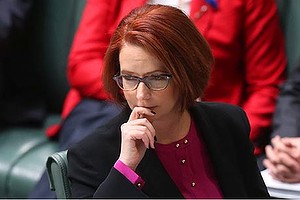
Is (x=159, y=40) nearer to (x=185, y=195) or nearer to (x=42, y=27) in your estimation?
(x=185, y=195)

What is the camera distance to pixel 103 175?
1.36 metres

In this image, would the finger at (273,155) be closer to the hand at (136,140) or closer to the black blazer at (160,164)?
the black blazer at (160,164)

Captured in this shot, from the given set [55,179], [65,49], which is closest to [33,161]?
[65,49]

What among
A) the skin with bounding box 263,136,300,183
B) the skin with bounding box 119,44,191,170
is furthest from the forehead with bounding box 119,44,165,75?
the skin with bounding box 263,136,300,183

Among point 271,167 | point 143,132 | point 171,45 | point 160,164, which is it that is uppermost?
point 171,45

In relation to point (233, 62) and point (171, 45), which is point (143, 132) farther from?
point (233, 62)

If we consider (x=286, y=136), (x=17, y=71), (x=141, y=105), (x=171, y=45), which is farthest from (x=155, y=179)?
(x=17, y=71)

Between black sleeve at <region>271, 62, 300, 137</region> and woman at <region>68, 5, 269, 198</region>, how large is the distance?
684mm

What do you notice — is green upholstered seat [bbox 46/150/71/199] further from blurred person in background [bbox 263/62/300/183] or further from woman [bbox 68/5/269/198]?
blurred person in background [bbox 263/62/300/183]

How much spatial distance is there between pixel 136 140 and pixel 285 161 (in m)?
0.65

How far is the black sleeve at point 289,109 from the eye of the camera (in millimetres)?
2170

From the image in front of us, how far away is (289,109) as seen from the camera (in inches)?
87.7

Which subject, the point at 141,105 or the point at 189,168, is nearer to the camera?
the point at 141,105

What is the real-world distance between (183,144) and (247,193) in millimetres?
173
